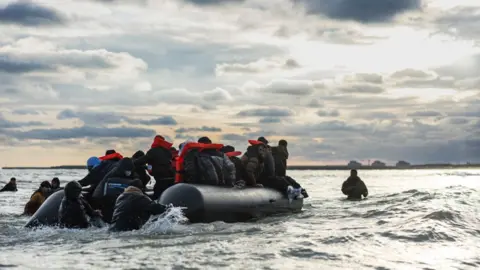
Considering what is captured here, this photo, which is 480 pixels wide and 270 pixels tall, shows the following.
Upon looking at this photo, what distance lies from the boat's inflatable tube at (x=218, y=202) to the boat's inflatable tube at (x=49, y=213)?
2296 mm

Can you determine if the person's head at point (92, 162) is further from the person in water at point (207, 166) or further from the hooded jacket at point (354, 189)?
the hooded jacket at point (354, 189)

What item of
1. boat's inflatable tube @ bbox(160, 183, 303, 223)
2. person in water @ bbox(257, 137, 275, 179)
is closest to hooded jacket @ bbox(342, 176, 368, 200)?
person in water @ bbox(257, 137, 275, 179)

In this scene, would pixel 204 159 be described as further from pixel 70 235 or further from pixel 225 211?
pixel 70 235

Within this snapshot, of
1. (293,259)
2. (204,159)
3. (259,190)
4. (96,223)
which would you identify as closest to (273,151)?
(259,190)

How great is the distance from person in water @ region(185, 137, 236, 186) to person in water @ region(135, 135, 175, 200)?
1.10 meters

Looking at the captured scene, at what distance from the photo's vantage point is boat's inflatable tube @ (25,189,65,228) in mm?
13891

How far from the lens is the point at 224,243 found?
39.1 feet

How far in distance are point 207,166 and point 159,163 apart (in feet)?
5.00

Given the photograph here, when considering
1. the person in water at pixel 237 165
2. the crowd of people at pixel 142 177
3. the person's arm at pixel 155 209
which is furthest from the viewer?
the person in water at pixel 237 165

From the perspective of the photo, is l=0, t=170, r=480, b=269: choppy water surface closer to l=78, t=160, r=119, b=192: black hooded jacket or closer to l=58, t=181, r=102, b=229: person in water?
l=58, t=181, r=102, b=229: person in water

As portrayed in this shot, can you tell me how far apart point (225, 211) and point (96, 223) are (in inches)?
122

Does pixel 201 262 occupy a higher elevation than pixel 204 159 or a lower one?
lower

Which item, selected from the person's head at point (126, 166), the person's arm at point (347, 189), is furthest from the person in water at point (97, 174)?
the person's arm at point (347, 189)

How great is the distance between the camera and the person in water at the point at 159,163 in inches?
640
